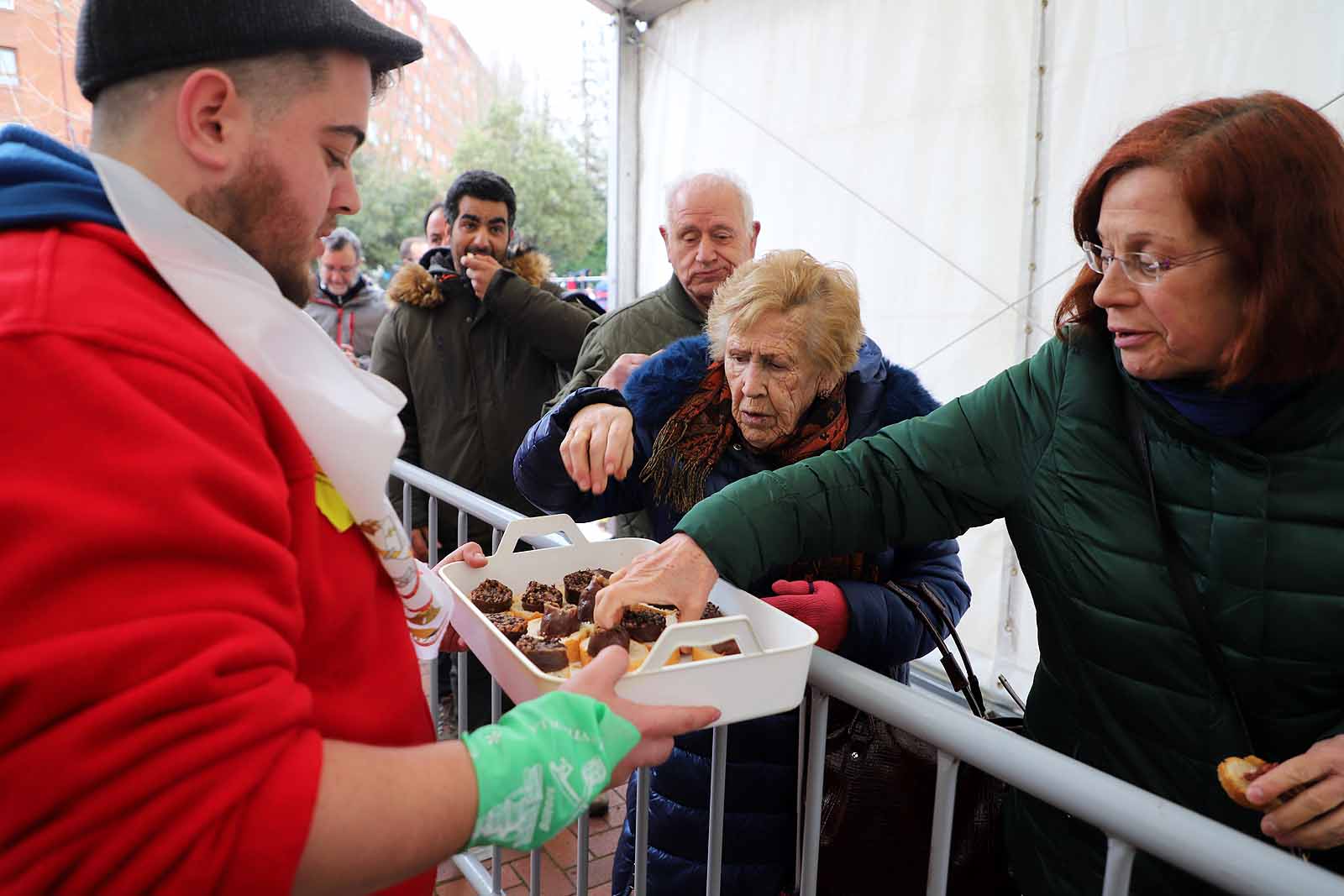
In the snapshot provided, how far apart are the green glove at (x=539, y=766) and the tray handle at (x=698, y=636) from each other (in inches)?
5.6

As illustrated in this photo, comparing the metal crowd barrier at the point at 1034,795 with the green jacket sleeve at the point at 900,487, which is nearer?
the metal crowd barrier at the point at 1034,795

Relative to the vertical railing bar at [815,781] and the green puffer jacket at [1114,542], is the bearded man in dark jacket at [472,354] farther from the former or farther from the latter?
the vertical railing bar at [815,781]

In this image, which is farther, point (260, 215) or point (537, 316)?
point (537, 316)

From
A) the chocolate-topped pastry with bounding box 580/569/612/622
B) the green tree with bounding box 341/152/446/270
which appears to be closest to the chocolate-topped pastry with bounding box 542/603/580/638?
the chocolate-topped pastry with bounding box 580/569/612/622

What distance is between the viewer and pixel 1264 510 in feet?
4.18

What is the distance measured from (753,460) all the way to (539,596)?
2.31 ft

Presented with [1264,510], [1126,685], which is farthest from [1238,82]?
[1126,685]

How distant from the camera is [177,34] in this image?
859 millimetres

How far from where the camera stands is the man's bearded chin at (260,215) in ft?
2.95

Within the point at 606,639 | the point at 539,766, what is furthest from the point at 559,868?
the point at 539,766

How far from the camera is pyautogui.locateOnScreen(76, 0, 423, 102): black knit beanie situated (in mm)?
860

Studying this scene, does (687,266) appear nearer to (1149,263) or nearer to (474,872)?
(1149,263)

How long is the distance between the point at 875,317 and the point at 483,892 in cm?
300

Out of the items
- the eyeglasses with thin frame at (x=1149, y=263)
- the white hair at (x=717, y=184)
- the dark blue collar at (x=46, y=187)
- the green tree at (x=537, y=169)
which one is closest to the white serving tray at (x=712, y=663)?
the dark blue collar at (x=46, y=187)
